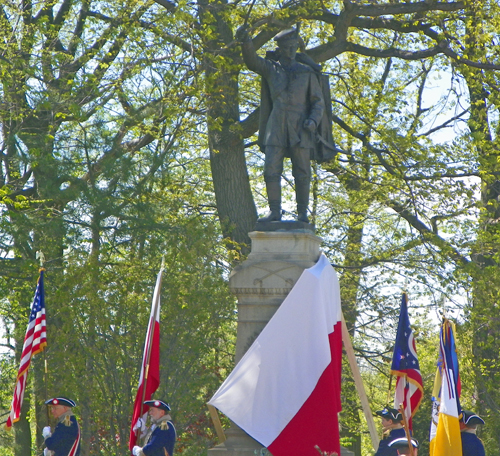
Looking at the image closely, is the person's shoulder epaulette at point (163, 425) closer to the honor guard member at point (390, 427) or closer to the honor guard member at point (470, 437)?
the honor guard member at point (390, 427)

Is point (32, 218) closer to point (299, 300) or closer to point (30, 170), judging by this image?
point (30, 170)

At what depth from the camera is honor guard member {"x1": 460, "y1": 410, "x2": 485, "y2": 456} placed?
7.38 meters

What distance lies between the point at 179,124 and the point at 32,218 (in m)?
2.70

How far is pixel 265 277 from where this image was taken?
816 centimetres

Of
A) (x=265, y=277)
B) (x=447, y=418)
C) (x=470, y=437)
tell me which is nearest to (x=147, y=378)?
(x=265, y=277)

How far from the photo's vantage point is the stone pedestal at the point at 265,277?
8141 mm

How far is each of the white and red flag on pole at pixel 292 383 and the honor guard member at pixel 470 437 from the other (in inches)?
43.3

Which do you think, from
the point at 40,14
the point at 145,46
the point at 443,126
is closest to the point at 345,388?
the point at 443,126

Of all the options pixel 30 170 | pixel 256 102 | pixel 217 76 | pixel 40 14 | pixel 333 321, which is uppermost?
pixel 40 14

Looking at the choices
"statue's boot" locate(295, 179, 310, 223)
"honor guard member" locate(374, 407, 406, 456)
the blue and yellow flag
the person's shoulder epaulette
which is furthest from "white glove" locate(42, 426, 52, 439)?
the blue and yellow flag

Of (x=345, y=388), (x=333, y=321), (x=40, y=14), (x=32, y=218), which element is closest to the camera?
(x=333, y=321)

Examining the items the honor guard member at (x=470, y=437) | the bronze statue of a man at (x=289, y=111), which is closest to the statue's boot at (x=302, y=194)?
the bronze statue of a man at (x=289, y=111)

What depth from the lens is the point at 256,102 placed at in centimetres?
1705

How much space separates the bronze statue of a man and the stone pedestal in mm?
319
